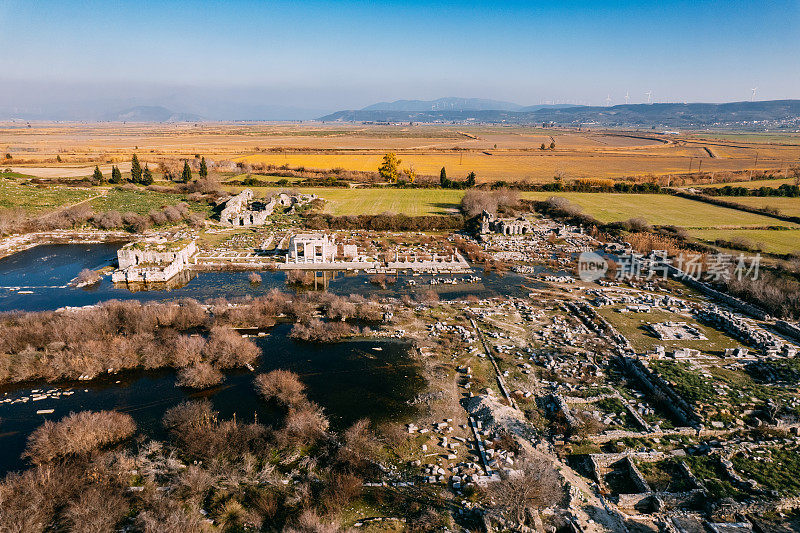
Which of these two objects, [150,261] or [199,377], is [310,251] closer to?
[150,261]

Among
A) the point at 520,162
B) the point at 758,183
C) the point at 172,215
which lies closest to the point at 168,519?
the point at 172,215

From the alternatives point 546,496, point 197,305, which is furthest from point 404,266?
point 546,496

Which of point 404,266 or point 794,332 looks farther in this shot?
point 404,266

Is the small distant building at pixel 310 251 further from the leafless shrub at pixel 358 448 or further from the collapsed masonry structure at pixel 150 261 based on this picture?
the leafless shrub at pixel 358 448

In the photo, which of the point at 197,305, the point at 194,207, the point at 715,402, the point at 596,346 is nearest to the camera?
the point at 715,402

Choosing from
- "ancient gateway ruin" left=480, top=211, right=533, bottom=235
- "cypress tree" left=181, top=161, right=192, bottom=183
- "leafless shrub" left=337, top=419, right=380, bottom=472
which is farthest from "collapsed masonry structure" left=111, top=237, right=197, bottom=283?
"cypress tree" left=181, top=161, right=192, bottom=183

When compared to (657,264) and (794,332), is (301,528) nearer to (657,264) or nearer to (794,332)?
(794,332)

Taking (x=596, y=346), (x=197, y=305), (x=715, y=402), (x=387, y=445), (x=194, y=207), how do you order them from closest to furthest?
(x=387, y=445)
(x=715, y=402)
(x=596, y=346)
(x=197, y=305)
(x=194, y=207)
